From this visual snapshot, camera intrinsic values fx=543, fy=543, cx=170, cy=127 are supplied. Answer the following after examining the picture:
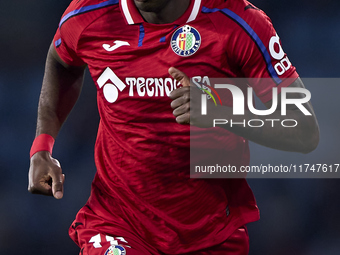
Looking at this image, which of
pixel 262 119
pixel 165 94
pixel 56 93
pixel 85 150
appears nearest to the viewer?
pixel 262 119

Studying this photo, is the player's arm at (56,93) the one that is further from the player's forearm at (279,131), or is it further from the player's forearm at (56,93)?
the player's forearm at (279,131)

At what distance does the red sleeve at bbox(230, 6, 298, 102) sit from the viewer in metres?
1.87

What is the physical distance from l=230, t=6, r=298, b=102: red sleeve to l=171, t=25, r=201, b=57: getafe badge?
141 millimetres


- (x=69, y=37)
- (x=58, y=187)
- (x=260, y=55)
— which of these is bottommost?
(x=58, y=187)

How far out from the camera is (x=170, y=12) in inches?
76.6

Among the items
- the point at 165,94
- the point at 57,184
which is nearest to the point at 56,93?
the point at 57,184

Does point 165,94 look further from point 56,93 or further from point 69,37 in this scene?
point 56,93

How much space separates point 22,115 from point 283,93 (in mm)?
2780

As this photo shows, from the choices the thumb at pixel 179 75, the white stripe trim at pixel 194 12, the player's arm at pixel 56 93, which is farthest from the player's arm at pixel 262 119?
the player's arm at pixel 56 93

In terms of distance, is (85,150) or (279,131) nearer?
(279,131)

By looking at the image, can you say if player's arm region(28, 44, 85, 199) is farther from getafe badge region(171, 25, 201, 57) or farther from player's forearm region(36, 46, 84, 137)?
getafe badge region(171, 25, 201, 57)

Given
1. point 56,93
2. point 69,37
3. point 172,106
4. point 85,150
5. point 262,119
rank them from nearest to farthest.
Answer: point 172,106, point 262,119, point 69,37, point 56,93, point 85,150

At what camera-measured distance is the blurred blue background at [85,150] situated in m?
4.00

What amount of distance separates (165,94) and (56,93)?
26.1 inches
